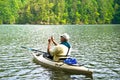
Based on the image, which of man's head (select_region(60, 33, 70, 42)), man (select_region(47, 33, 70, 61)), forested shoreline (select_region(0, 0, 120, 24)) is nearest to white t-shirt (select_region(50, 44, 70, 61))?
man (select_region(47, 33, 70, 61))

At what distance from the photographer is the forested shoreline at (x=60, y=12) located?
156000 mm

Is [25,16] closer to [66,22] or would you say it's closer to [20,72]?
[66,22]

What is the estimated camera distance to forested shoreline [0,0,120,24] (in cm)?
15600

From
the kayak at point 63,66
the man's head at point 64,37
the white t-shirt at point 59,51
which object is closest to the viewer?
the kayak at point 63,66

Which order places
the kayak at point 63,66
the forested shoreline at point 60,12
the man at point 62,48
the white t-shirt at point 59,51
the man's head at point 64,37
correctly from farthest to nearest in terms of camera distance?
the forested shoreline at point 60,12 → the white t-shirt at point 59,51 → the man at point 62,48 → the man's head at point 64,37 → the kayak at point 63,66

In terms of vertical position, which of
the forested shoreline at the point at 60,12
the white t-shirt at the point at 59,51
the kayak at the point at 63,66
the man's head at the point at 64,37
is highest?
the man's head at the point at 64,37

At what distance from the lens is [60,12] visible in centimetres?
16862

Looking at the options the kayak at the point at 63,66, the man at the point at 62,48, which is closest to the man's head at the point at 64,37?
the man at the point at 62,48

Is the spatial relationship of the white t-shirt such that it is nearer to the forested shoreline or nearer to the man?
the man

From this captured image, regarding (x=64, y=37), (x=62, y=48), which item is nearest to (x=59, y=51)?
(x=62, y=48)

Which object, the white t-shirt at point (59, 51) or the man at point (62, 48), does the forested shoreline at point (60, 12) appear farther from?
the man at point (62, 48)

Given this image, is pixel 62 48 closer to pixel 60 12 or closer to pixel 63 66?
pixel 63 66

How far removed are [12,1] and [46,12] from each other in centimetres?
2523

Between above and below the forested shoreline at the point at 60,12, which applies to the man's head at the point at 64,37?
above
